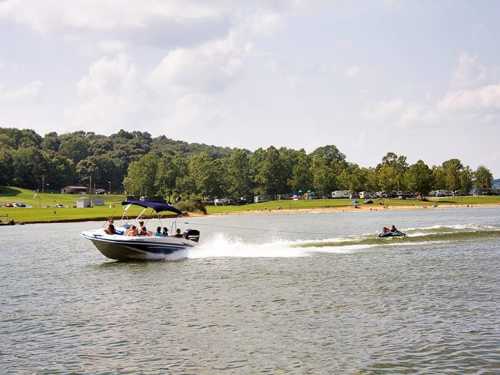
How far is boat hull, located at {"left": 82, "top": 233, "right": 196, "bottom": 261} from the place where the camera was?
49344 millimetres

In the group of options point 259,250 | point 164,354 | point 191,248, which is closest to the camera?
point 164,354

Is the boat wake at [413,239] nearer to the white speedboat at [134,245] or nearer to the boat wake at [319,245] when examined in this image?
the boat wake at [319,245]

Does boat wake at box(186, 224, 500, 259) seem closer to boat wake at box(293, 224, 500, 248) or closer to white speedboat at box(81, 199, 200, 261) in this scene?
boat wake at box(293, 224, 500, 248)

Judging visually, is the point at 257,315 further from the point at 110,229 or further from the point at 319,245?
the point at 319,245

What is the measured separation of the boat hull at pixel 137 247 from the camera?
49.3 meters

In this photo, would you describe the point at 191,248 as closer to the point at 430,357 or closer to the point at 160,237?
the point at 160,237

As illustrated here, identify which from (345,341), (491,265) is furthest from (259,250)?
(345,341)

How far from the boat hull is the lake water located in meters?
1.07

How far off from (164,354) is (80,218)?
11229 centimetres

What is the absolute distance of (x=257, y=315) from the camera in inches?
1098

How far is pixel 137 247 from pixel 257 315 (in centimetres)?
2406

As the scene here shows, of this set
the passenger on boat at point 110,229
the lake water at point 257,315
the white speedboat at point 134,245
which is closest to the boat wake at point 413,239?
the lake water at point 257,315

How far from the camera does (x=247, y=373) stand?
64.2 ft

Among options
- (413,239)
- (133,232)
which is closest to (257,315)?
(133,232)
